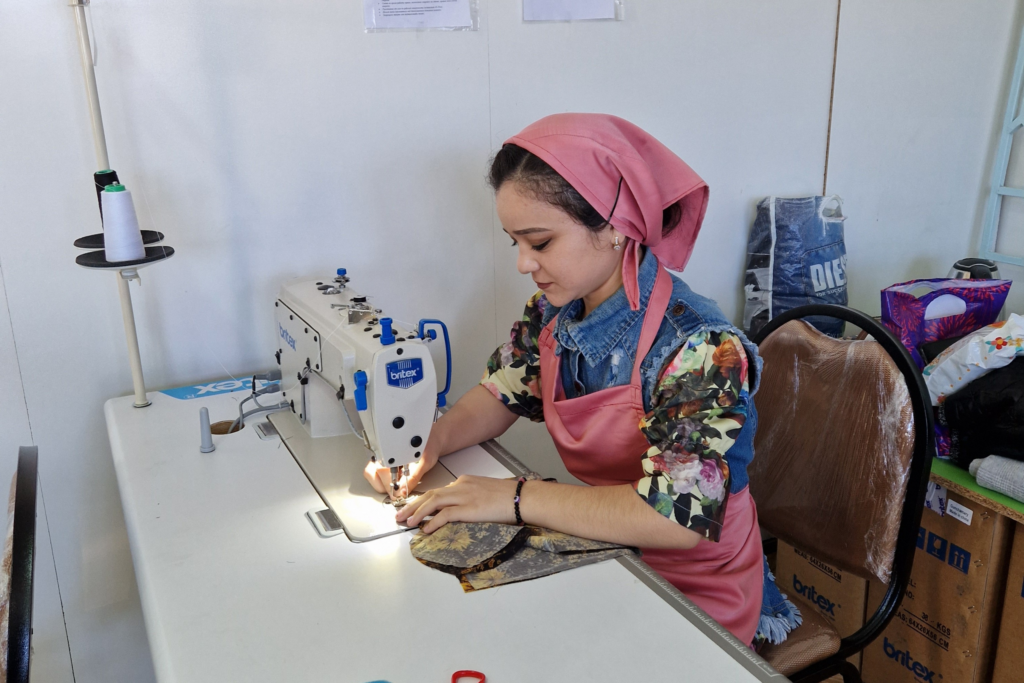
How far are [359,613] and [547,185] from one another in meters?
0.62

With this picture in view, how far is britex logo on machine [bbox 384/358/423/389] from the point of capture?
1076 mm

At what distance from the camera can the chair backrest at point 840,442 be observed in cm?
130

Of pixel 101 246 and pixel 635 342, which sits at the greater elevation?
pixel 101 246

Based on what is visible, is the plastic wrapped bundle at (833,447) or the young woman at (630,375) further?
the plastic wrapped bundle at (833,447)

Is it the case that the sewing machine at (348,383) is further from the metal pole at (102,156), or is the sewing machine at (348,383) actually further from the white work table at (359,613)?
the metal pole at (102,156)

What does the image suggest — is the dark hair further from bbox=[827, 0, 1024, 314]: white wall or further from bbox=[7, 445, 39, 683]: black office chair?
bbox=[827, 0, 1024, 314]: white wall

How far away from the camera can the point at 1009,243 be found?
2496 mm

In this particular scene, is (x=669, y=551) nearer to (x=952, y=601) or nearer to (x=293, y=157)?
(x=952, y=601)

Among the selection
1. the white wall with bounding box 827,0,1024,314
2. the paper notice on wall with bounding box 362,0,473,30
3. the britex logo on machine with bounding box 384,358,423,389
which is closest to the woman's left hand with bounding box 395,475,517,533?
the britex logo on machine with bounding box 384,358,423,389

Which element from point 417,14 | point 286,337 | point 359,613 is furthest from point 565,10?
point 359,613

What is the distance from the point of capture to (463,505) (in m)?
1.11

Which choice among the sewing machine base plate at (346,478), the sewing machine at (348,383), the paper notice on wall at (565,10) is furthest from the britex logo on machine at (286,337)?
the paper notice on wall at (565,10)

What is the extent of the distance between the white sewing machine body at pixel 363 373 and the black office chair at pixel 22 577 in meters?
0.41

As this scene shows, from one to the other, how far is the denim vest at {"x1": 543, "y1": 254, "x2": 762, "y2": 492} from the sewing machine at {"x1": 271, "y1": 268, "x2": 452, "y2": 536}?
0.72 ft
